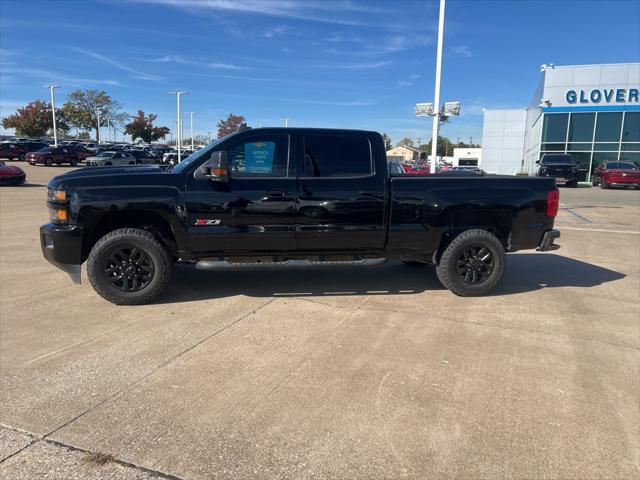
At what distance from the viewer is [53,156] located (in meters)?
38.3

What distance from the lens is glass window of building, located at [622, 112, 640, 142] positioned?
32.2 metres

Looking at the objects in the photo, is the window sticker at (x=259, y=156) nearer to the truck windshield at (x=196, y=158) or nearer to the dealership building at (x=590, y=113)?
the truck windshield at (x=196, y=158)

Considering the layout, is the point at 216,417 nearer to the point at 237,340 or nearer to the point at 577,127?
the point at 237,340

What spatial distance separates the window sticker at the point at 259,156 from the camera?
5.13m

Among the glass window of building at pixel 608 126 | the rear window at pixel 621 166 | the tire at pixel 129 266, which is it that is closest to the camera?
the tire at pixel 129 266

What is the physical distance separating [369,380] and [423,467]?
974mm

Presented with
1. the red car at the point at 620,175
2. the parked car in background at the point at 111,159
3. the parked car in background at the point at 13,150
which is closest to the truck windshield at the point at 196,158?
the red car at the point at 620,175

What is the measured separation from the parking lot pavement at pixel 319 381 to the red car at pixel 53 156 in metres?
37.4

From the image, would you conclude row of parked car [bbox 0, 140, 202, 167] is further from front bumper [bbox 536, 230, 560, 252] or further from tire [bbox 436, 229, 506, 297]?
front bumper [bbox 536, 230, 560, 252]

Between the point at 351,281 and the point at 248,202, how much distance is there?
1845 mm

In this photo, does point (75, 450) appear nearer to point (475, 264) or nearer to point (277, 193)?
point (277, 193)

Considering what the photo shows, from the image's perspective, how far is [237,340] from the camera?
13.7ft

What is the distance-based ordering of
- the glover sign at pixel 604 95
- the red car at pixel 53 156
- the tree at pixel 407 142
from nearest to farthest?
1. the glover sign at pixel 604 95
2. the red car at pixel 53 156
3. the tree at pixel 407 142

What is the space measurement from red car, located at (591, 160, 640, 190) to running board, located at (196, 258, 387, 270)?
87.8 feet
